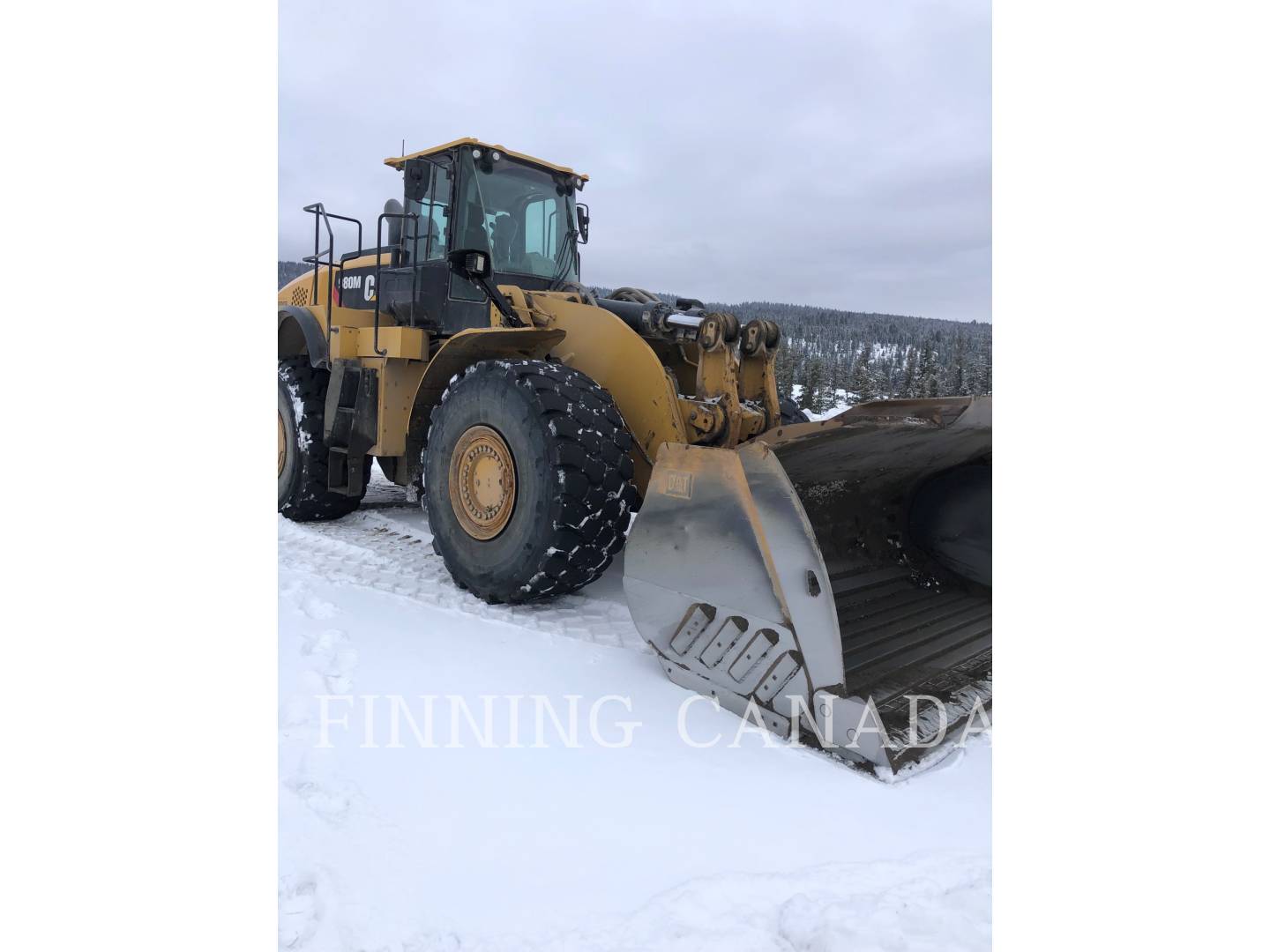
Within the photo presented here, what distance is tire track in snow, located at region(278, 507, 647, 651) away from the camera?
12.4 ft

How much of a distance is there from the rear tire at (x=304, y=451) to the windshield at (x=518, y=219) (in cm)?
179

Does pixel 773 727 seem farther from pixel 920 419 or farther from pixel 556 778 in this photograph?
pixel 920 419

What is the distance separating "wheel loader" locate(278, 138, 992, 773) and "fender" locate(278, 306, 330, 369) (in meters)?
0.03

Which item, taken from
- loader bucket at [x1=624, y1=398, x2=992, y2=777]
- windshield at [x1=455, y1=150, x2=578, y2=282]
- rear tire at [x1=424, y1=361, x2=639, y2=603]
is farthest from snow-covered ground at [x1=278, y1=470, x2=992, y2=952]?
windshield at [x1=455, y1=150, x2=578, y2=282]

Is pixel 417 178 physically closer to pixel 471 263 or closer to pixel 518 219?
pixel 471 263

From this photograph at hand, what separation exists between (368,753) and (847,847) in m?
1.47

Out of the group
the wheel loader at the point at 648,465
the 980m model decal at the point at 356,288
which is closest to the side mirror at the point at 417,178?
the wheel loader at the point at 648,465

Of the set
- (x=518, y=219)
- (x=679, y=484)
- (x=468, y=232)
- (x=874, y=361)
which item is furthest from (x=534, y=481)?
(x=874, y=361)

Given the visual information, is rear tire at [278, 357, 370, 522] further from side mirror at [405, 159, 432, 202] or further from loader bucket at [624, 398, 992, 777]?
loader bucket at [624, 398, 992, 777]

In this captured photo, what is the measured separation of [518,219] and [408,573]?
2.39 metres

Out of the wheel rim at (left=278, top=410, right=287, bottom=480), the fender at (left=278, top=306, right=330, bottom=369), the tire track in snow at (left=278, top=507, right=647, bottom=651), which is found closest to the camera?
the tire track in snow at (left=278, top=507, right=647, bottom=651)

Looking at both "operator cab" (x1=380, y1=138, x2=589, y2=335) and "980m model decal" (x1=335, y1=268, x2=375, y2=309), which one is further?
"980m model decal" (x1=335, y1=268, x2=375, y2=309)

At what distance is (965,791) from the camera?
2498mm

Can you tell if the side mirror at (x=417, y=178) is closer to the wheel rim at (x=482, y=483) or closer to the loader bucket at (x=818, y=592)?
the wheel rim at (x=482, y=483)
